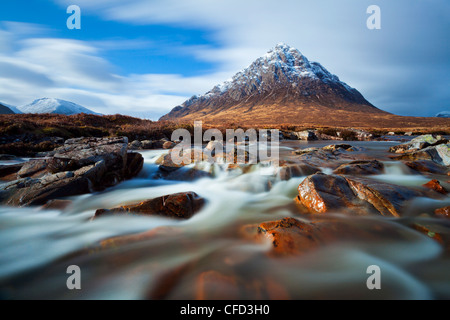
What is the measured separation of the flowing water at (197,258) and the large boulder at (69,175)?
583mm

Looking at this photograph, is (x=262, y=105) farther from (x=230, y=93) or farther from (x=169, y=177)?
(x=169, y=177)

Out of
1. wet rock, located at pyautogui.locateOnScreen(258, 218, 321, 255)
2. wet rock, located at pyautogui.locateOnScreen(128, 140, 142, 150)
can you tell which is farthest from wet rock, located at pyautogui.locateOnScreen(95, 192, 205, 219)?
wet rock, located at pyautogui.locateOnScreen(128, 140, 142, 150)

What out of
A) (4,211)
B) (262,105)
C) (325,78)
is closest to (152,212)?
(4,211)

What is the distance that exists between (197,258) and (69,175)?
5683 mm

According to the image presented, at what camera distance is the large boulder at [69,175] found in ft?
18.7

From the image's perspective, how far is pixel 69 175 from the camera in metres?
6.54

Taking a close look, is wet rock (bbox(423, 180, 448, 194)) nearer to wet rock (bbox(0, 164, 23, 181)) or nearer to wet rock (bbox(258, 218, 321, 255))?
wet rock (bbox(258, 218, 321, 255))

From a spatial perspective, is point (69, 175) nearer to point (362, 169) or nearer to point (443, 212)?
point (443, 212)

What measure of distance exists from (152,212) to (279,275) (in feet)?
10.6

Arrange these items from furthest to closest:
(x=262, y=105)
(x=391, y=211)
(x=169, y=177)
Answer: (x=262, y=105)
(x=169, y=177)
(x=391, y=211)

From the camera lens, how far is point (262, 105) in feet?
468

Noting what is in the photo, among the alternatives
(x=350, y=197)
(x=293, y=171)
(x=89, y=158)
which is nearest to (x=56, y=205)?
(x=89, y=158)

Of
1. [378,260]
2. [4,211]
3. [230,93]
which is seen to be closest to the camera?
[378,260]

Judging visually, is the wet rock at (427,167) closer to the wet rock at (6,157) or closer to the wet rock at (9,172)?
the wet rock at (9,172)
